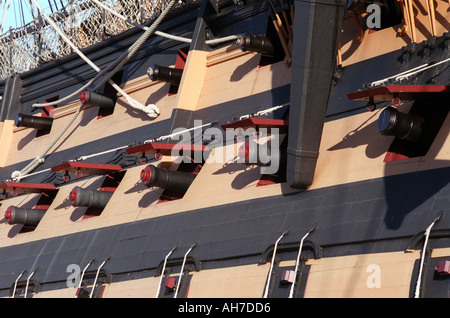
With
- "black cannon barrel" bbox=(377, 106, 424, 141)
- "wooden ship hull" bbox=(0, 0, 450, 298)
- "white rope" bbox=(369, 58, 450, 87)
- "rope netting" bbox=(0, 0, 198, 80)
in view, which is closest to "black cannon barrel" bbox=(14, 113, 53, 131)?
"wooden ship hull" bbox=(0, 0, 450, 298)

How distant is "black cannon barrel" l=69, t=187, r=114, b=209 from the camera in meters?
16.9

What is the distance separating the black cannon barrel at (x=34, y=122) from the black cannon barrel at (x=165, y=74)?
5627 millimetres

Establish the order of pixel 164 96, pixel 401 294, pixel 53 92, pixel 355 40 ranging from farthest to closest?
1. pixel 53 92
2. pixel 164 96
3. pixel 355 40
4. pixel 401 294

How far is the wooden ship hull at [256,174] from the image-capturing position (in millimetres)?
11086

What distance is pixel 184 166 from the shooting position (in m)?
15.9

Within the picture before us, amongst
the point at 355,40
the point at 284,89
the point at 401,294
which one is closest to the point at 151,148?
the point at 284,89

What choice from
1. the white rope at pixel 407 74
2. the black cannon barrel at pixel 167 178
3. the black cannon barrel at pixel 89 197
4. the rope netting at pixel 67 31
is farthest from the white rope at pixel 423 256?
the rope netting at pixel 67 31

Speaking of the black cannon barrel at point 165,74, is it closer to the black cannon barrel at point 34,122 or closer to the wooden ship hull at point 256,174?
the wooden ship hull at point 256,174

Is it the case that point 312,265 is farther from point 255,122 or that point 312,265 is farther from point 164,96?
point 164,96

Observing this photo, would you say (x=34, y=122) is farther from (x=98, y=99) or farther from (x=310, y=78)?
(x=310, y=78)

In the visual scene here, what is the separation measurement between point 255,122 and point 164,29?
21.0ft

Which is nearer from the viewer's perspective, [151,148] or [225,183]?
[225,183]

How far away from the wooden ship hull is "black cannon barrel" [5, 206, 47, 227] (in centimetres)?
5

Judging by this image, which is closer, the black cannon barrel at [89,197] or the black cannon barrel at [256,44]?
the black cannon barrel at [256,44]
